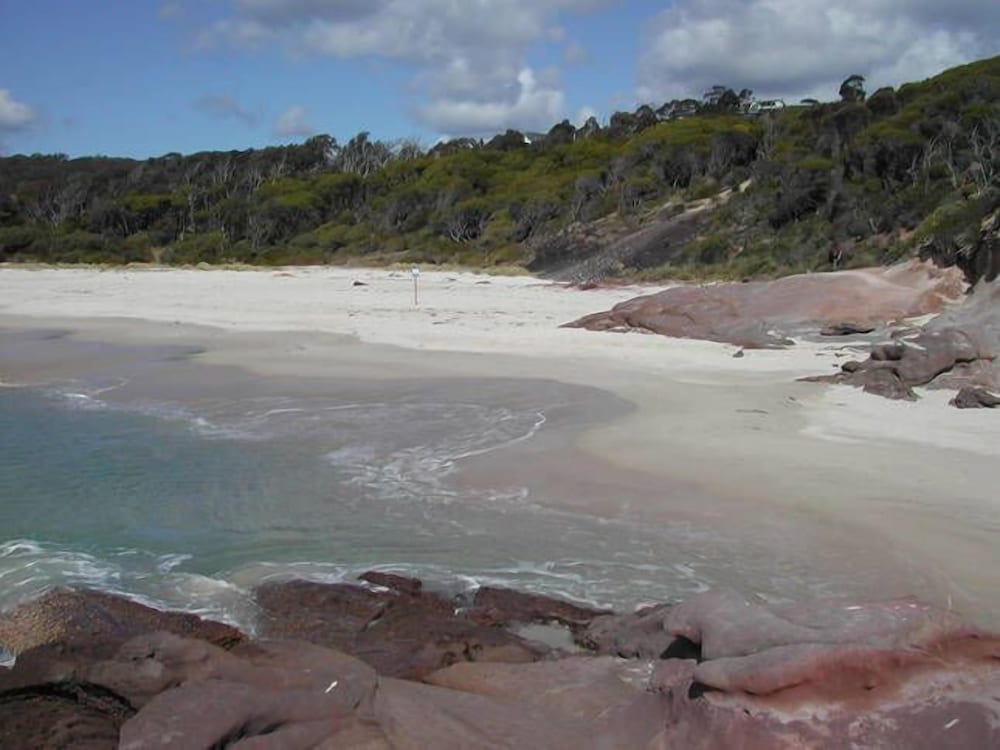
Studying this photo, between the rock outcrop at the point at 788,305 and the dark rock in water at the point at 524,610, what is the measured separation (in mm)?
11247

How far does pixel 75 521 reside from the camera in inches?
324

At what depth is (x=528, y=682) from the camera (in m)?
4.77

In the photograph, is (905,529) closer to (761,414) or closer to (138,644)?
(761,414)

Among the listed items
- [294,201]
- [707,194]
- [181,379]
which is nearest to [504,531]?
[181,379]

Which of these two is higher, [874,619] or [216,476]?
[874,619]

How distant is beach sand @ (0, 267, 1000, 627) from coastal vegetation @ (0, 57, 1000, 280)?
734cm

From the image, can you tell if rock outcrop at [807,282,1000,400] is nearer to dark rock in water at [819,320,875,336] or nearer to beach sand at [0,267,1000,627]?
beach sand at [0,267,1000,627]

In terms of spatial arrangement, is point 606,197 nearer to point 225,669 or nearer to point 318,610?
point 318,610

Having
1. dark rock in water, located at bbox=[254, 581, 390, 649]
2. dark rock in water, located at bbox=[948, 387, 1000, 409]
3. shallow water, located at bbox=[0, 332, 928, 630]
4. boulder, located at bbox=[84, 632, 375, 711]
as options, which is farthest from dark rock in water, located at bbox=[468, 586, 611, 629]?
dark rock in water, located at bbox=[948, 387, 1000, 409]

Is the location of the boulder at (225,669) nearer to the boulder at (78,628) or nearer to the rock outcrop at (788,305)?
the boulder at (78,628)

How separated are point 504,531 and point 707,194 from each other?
A: 119 feet

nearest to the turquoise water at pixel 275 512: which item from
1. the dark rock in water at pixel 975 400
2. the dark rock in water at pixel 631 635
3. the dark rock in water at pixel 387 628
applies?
the dark rock in water at pixel 387 628

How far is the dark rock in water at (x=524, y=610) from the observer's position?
19.7ft

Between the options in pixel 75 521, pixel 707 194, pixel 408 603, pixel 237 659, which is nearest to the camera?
pixel 237 659
